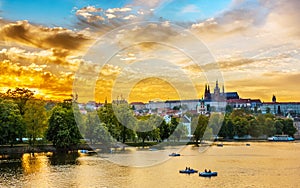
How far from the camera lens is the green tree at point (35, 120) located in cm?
5244

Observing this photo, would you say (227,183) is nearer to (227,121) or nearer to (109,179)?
(109,179)

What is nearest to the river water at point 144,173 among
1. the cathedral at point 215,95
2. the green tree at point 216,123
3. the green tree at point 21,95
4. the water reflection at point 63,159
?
the water reflection at point 63,159

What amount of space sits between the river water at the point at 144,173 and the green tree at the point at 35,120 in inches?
315

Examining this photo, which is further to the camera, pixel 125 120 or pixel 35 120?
pixel 125 120

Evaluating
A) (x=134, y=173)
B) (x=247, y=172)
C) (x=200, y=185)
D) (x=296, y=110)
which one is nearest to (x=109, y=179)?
(x=134, y=173)

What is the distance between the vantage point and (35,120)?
174ft

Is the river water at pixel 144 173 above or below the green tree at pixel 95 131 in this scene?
below

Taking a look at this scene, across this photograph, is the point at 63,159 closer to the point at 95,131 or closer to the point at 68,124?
the point at 68,124

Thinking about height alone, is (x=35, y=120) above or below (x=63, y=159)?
above

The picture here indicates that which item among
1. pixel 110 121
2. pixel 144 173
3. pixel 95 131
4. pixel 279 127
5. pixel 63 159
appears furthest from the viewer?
pixel 279 127

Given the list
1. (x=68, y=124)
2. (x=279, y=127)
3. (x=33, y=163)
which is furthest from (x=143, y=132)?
(x=279, y=127)

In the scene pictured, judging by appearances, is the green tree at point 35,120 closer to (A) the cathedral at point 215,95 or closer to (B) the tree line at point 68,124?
(B) the tree line at point 68,124

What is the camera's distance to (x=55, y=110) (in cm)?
5356

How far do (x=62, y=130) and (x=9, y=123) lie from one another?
6.16 meters
